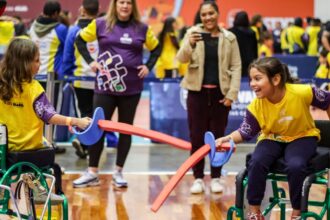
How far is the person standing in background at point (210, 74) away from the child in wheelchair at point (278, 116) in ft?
5.23

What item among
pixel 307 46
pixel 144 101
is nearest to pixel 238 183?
pixel 144 101

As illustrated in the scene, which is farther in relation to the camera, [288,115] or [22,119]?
[22,119]

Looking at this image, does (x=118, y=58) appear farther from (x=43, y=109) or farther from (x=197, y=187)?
(x=43, y=109)

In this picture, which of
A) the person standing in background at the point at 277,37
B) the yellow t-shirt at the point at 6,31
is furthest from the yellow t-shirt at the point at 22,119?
the person standing in background at the point at 277,37

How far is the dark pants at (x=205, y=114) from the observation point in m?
5.54

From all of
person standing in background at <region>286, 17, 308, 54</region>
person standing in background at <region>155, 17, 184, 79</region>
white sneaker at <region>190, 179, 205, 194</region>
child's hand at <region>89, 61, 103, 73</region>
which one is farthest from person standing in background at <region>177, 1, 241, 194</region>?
person standing in background at <region>286, 17, 308, 54</region>

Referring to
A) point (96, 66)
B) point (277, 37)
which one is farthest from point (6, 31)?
point (277, 37)

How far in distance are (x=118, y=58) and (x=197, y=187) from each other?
1.21 m

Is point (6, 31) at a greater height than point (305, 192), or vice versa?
point (6, 31)

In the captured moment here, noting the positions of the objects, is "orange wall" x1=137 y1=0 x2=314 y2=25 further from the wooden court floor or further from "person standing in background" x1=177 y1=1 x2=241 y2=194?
"person standing in background" x1=177 y1=1 x2=241 y2=194

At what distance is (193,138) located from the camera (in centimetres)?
564

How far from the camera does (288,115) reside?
3.81 meters

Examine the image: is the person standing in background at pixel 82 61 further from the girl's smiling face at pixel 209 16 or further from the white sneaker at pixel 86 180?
the girl's smiling face at pixel 209 16

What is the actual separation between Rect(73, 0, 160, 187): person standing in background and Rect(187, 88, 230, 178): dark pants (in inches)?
18.8
